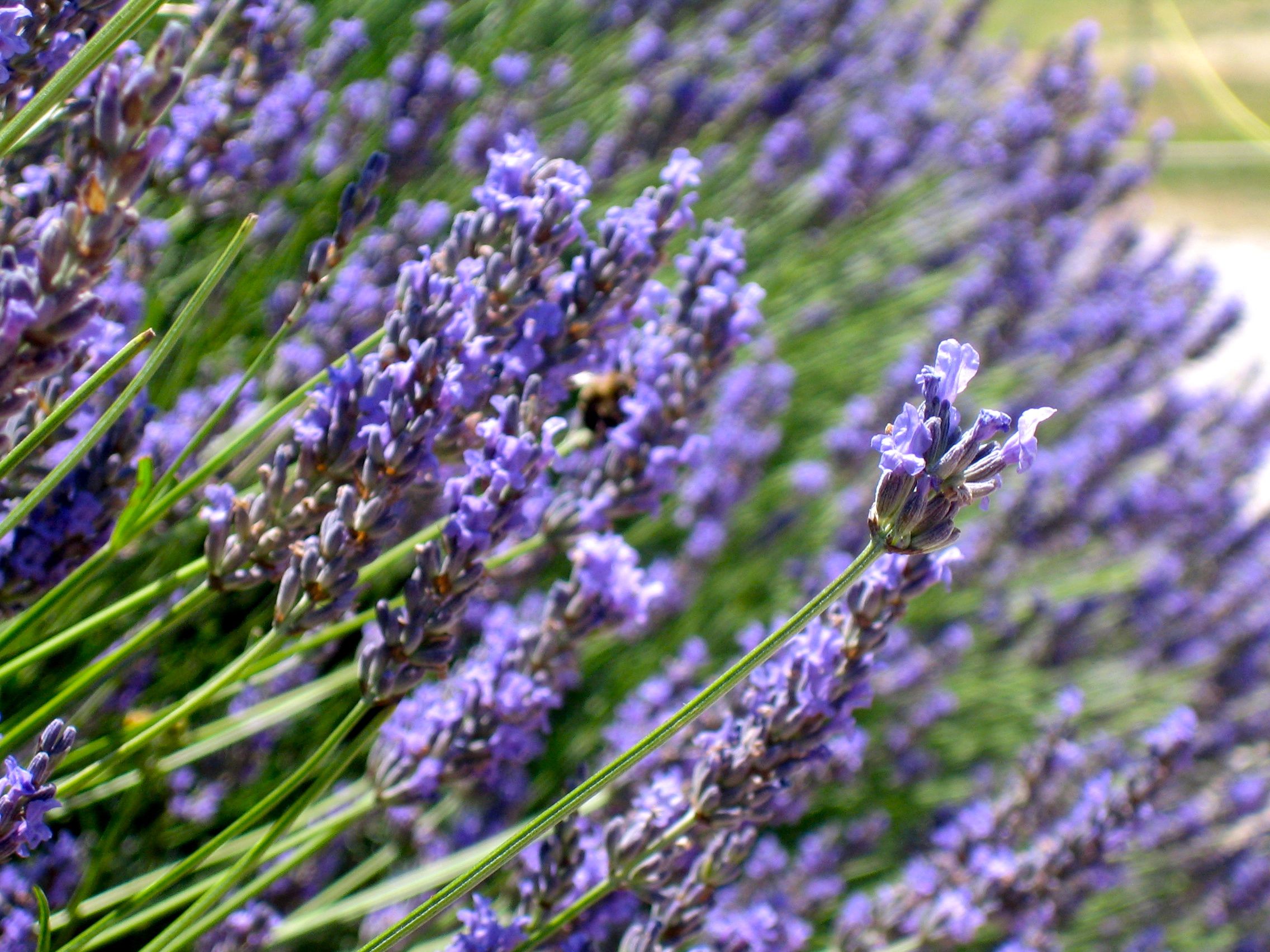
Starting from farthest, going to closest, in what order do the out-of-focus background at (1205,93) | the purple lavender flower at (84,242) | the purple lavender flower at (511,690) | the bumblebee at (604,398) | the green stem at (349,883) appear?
the out-of-focus background at (1205,93), the green stem at (349,883), the bumblebee at (604,398), the purple lavender flower at (511,690), the purple lavender flower at (84,242)

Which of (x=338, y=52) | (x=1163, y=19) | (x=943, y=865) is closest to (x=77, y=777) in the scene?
(x=943, y=865)

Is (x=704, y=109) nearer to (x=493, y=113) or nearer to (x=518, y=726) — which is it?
(x=493, y=113)

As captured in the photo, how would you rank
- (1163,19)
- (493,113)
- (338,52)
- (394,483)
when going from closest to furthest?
(394,483) → (338,52) → (493,113) → (1163,19)

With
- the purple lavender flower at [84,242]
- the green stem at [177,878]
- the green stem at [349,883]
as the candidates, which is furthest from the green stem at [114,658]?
the green stem at [349,883]

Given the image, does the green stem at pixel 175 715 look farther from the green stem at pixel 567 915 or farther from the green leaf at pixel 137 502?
the green stem at pixel 567 915

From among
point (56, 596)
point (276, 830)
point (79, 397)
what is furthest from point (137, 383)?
point (276, 830)

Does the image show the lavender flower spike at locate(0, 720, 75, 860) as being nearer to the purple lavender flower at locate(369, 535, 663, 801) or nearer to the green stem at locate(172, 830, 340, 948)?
the green stem at locate(172, 830, 340, 948)

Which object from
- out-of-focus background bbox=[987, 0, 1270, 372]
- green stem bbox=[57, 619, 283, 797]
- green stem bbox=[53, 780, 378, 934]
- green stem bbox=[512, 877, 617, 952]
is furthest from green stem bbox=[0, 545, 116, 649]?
out-of-focus background bbox=[987, 0, 1270, 372]
